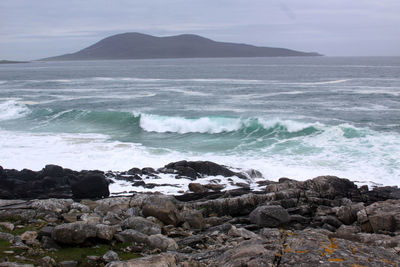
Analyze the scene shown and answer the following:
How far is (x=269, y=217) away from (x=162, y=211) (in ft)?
10.00

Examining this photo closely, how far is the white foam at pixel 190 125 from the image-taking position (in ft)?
120

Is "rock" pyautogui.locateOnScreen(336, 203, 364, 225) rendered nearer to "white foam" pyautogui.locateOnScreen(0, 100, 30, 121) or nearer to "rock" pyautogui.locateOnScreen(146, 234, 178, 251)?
"rock" pyautogui.locateOnScreen(146, 234, 178, 251)

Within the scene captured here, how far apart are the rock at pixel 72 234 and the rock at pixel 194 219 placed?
3570mm

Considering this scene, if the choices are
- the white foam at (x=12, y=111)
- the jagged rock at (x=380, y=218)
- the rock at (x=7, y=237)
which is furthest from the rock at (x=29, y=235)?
the white foam at (x=12, y=111)

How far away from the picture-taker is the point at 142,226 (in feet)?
35.1

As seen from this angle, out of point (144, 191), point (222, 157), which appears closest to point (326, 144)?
point (222, 157)

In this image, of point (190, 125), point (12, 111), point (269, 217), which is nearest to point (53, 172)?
point (269, 217)

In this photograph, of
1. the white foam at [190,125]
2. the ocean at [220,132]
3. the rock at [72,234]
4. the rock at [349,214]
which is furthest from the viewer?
the white foam at [190,125]

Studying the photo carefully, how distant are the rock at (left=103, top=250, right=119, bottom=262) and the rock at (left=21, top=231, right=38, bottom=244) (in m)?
1.93

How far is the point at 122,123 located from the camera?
129 ft

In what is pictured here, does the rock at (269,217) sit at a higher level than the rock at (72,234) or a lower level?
lower

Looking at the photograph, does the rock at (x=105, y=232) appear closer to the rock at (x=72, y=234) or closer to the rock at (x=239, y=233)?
the rock at (x=72, y=234)

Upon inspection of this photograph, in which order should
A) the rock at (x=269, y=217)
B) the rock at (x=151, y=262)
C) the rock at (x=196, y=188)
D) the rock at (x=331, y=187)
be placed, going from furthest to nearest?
1. the rock at (x=196, y=188)
2. the rock at (x=331, y=187)
3. the rock at (x=269, y=217)
4. the rock at (x=151, y=262)

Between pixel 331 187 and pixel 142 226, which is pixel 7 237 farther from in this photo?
pixel 331 187
